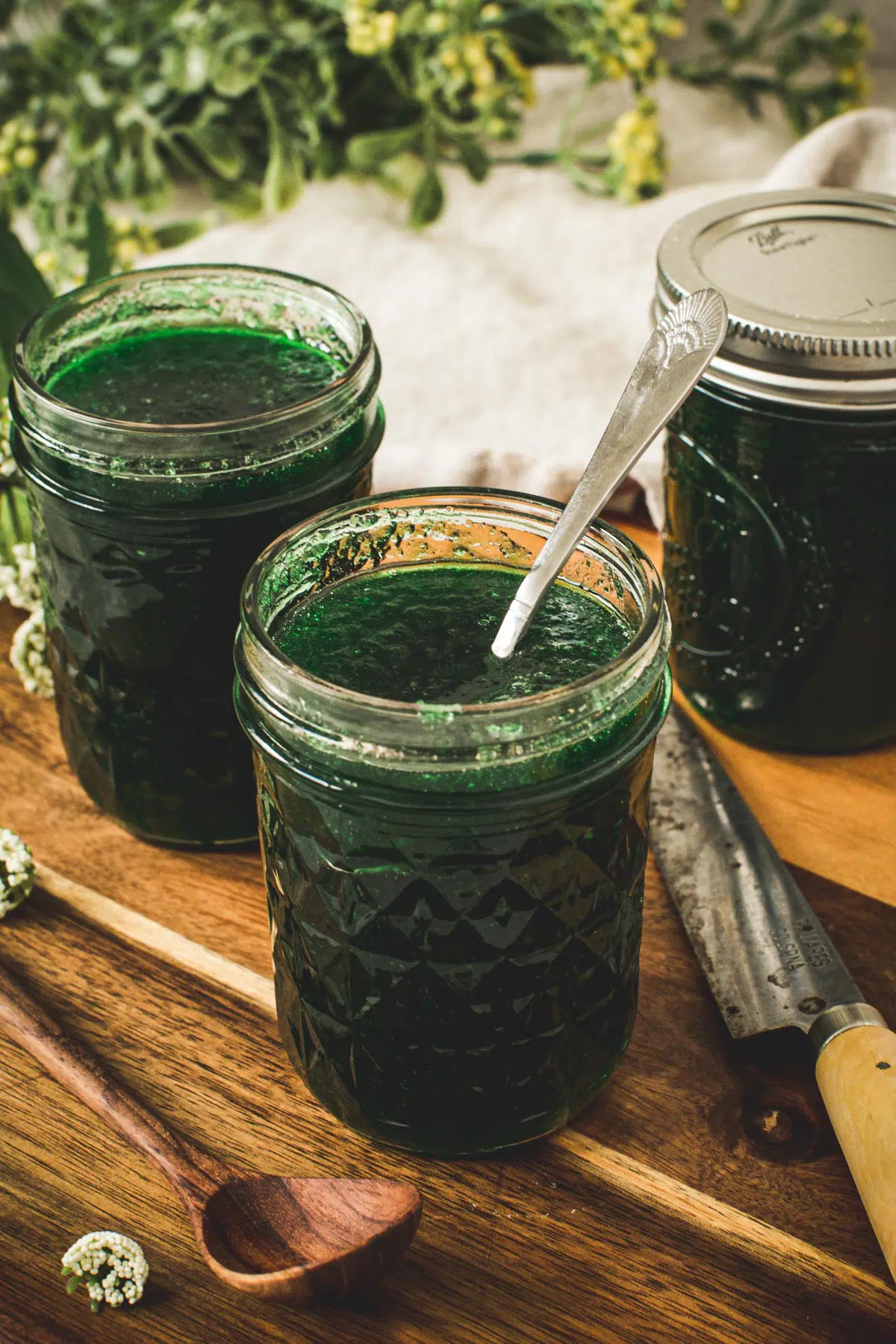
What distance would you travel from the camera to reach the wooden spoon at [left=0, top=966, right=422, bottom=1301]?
0.78 meters

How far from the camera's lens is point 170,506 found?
952mm

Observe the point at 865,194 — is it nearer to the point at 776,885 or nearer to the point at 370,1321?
the point at 776,885

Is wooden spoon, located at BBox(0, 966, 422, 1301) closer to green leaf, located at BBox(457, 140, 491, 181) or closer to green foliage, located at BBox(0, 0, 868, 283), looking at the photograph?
green foliage, located at BBox(0, 0, 868, 283)

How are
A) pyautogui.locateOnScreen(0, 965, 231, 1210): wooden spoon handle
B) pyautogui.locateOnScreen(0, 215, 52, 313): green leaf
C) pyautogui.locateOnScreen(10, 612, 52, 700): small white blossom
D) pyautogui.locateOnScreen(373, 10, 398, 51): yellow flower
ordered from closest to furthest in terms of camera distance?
pyautogui.locateOnScreen(0, 965, 231, 1210): wooden spoon handle
pyautogui.locateOnScreen(10, 612, 52, 700): small white blossom
pyautogui.locateOnScreen(0, 215, 52, 313): green leaf
pyautogui.locateOnScreen(373, 10, 398, 51): yellow flower

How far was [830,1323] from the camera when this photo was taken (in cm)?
80

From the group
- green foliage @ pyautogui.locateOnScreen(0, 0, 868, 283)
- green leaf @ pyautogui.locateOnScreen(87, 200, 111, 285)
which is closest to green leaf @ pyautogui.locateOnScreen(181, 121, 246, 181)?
green foliage @ pyautogui.locateOnScreen(0, 0, 868, 283)

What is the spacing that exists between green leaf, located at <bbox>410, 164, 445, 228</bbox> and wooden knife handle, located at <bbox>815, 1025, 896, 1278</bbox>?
1.33 m

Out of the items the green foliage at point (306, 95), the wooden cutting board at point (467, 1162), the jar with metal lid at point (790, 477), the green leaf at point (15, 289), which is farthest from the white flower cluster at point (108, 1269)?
the green foliage at point (306, 95)

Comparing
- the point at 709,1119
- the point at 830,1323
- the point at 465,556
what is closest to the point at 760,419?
the point at 465,556

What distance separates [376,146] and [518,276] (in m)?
0.26

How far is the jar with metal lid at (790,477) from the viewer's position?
1.01m

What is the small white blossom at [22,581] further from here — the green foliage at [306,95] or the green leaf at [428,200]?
the green leaf at [428,200]

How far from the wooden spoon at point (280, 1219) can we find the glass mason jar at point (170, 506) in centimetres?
28

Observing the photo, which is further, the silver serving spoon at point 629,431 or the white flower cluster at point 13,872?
the white flower cluster at point 13,872
